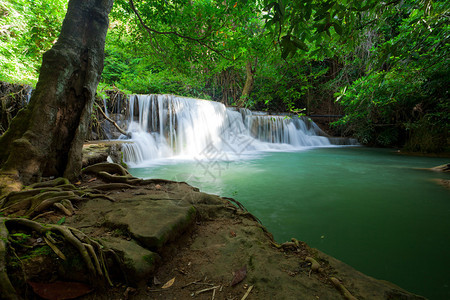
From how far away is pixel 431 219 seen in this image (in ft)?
10.3

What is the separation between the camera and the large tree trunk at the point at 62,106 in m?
2.36

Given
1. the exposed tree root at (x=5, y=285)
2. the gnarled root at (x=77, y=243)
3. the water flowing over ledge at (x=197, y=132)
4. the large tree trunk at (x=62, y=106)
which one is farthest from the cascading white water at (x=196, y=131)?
the exposed tree root at (x=5, y=285)

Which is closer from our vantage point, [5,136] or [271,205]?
[5,136]

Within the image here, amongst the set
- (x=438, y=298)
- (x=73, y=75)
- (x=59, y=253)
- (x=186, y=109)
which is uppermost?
(x=186, y=109)

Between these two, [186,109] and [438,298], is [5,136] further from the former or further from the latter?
[186,109]

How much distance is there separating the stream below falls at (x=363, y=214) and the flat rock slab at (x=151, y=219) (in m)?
1.37

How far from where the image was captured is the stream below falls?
81.8 inches

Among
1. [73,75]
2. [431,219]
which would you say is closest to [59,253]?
[73,75]

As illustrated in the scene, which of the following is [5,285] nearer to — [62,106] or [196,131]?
[62,106]

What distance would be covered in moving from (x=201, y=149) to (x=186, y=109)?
91.1 inches

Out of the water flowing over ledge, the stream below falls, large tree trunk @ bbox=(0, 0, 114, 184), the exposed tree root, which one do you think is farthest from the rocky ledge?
the water flowing over ledge

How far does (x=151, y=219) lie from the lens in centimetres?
179

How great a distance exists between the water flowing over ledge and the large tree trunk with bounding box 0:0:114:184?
4180mm

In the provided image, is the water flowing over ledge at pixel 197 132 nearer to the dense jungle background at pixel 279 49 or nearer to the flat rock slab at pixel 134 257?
the dense jungle background at pixel 279 49
